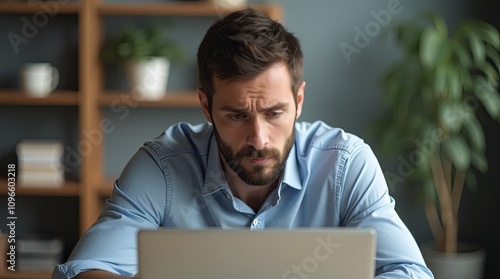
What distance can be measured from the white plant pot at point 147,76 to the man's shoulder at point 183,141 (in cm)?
173

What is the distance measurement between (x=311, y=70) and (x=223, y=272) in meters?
2.76

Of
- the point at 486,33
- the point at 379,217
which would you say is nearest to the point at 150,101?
the point at 486,33

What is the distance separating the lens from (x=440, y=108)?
11.4ft

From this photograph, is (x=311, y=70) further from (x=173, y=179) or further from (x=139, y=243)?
(x=139, y=243)

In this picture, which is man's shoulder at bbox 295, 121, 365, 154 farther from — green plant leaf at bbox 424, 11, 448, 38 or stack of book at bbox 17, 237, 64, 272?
stack of book at bbox 17, 237, 64, 272

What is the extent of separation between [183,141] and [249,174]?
273mm

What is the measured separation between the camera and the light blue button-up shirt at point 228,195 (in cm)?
185

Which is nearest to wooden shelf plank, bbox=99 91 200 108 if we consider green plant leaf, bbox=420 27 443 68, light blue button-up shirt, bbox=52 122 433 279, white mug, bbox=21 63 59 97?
white mug, bbox=21 63 59 97

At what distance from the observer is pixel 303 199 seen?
76.6 inches

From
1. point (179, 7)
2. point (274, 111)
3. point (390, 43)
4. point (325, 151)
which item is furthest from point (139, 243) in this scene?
point (390, 43)

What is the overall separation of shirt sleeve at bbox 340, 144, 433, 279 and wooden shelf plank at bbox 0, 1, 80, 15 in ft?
7.51

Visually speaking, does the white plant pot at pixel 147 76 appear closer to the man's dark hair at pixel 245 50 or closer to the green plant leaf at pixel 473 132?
the green plant leaf at pixel 473 132

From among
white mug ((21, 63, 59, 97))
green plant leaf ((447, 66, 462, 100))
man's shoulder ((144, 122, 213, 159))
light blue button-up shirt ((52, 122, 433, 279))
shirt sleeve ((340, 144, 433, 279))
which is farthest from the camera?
white mug ((21, 63, 59, 97))

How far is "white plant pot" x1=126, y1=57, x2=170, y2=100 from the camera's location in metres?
3.78
